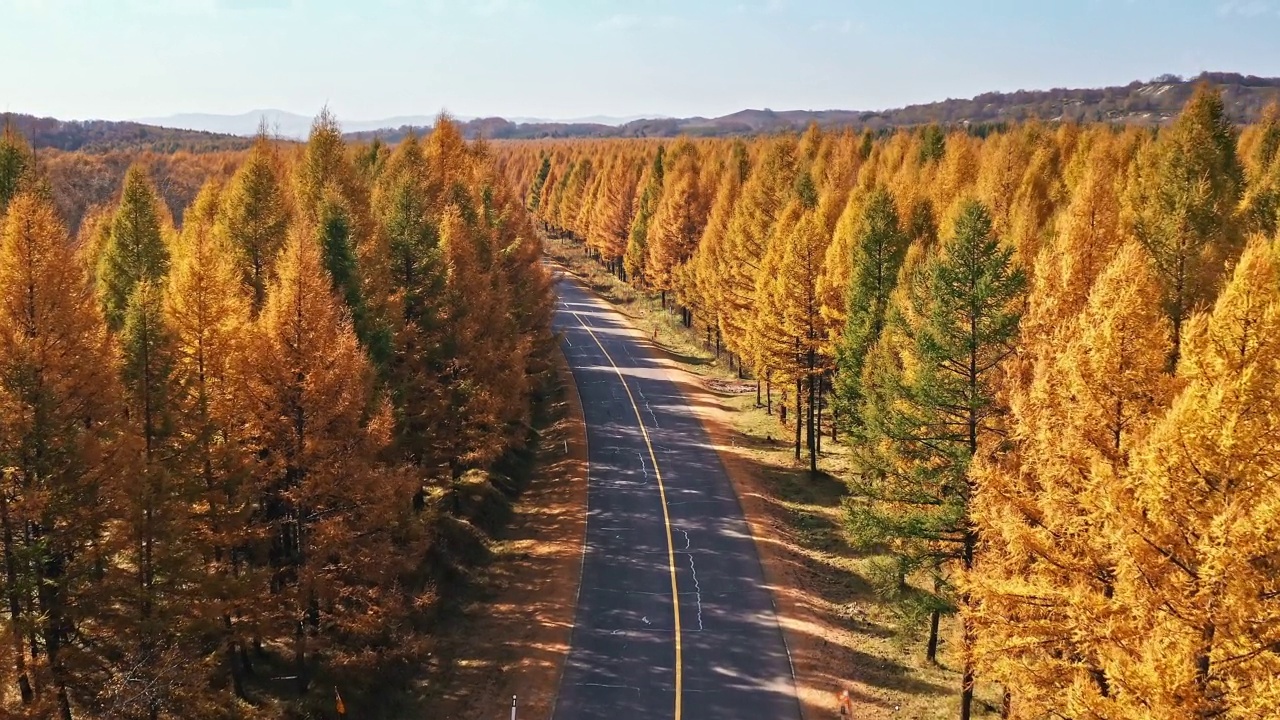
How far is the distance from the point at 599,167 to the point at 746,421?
70480mm

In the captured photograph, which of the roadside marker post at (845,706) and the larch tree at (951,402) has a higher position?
the larch tree at (951,402)

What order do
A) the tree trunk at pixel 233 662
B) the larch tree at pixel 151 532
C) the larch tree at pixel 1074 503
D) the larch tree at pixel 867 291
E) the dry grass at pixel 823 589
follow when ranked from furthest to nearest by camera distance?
the larch tree at pixel 867 291
the dry grass at pixel 823 589
the tree trunk at pixel 233 662
the larch tree at pixel 151 532
the larch tree at pixel 1074 503

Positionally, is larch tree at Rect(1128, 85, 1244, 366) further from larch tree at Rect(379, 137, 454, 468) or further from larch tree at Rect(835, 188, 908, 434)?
larch tree at Rect(379, 137, 454, 468)

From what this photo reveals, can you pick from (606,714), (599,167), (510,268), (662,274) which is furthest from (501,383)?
(599,167)

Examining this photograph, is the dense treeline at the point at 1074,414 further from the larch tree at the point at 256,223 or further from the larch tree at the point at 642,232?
the larch tree at the point at 642,232

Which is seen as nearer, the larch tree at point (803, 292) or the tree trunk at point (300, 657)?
the tree trunk at point (300, 657)

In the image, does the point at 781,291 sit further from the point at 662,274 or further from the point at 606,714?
the point at 662,274

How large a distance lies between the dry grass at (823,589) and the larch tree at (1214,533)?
7.05 metres

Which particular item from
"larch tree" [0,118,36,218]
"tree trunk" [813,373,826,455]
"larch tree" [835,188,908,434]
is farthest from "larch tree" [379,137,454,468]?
"tree trunk" [813,373,826,455]

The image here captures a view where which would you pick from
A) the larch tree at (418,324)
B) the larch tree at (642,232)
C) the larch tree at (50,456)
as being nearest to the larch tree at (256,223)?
the larch tree at (418,324)

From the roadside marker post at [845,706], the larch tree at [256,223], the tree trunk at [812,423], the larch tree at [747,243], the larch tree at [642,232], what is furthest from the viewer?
the larch tree at [642,232]

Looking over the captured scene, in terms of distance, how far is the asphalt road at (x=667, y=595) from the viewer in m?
21.0

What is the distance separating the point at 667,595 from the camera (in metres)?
26.1

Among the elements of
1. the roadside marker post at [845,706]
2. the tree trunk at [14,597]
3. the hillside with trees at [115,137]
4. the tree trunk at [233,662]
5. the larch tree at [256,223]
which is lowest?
the roadside marker post at [845,706]
